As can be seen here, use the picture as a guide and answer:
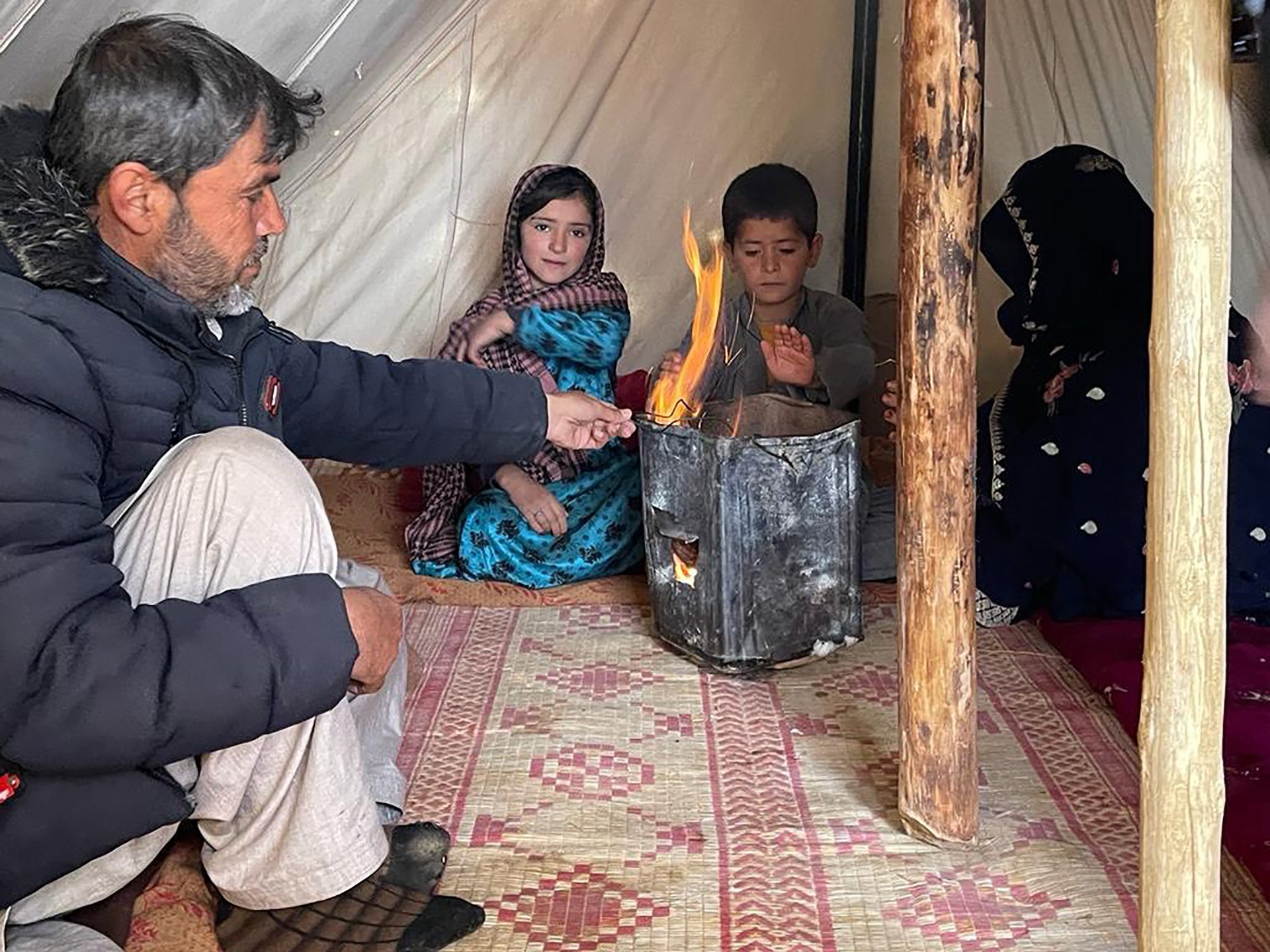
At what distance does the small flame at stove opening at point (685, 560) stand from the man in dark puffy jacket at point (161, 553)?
2.82ft

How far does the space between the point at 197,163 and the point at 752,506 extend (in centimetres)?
117

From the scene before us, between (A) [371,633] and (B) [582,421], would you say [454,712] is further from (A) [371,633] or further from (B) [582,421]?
(A) [371,633]

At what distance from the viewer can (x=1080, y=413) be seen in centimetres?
263

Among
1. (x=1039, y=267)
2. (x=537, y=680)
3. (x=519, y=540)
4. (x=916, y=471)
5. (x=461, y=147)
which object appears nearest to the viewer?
(x=916, y=471)

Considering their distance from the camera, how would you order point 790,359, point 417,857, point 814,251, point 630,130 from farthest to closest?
point 630,130, point 814,251, point 790,359, point 417,857

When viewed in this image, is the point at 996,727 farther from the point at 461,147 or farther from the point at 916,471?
the point at 461,147

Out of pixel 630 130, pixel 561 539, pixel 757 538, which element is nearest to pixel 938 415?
pixel 757 538

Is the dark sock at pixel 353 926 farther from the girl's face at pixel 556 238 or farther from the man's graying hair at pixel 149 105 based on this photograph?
the girl's face at pixel 556 238

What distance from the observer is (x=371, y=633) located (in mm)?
1534

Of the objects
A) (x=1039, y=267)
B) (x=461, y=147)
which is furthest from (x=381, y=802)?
(x=461, y=147)

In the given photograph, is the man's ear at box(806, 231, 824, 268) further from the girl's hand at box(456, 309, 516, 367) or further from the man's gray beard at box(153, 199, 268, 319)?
the man's gray beard at box(153, 199, 268, 319)

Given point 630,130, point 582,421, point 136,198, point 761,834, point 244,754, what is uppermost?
point 630,130

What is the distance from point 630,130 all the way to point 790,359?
1103 mm

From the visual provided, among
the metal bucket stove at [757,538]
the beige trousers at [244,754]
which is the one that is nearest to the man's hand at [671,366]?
the metal bucket stove at [757,538]
